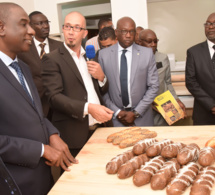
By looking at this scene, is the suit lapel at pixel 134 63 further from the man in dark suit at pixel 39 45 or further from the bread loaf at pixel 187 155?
the bread loaf at pixel 187 155

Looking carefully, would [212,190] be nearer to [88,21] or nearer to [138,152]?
[138,152]

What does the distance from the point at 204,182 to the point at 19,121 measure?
99 centimetres

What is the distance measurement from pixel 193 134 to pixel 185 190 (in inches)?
26.8

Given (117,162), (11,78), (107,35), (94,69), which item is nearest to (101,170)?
(117,162)

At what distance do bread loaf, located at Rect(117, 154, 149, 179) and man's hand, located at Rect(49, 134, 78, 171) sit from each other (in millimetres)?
330

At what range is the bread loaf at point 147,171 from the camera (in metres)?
1.23

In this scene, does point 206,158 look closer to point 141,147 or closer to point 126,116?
point 141,147

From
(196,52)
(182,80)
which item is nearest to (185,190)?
(196,52)

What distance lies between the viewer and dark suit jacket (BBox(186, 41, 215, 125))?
2.65 metres

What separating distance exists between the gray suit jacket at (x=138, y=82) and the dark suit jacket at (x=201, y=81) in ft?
1.58

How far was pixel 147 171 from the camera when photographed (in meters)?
1.28

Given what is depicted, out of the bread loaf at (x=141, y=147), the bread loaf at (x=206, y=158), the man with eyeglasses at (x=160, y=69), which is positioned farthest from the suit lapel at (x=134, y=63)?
the bread loaf at (x=206, y=158)

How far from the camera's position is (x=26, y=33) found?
147 cm

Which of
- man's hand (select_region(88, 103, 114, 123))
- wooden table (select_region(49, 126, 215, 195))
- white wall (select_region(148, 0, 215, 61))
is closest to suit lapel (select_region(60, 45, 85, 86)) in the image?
man's hand (select_region(88, 103, 114, 123))
